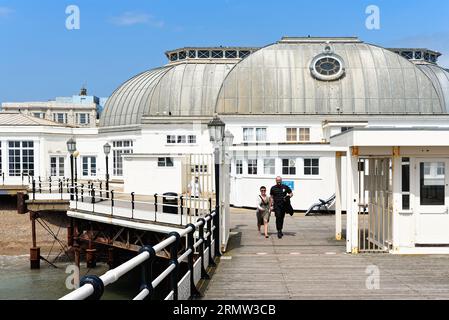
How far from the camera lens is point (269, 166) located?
1149 inches

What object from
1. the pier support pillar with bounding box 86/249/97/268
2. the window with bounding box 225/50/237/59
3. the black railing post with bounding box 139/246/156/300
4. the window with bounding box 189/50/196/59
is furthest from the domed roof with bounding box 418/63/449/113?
the black railing post with bounding box 139/246/156/300

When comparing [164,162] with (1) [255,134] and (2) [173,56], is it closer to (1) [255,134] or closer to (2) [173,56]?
(1) [255,134]

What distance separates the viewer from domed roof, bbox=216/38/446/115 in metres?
36.6

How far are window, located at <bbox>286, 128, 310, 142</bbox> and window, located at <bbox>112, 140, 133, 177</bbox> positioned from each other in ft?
52.1

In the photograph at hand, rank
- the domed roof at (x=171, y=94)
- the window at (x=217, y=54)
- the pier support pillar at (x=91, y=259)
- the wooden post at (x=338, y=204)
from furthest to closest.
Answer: the window at (x=217, y=54), the domed roof at (x=171, y=94), the pier support pillar at (x=91, y=259), the wooden post at (x=338, y=204)

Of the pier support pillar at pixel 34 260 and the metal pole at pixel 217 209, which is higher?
the metal pole at pixel 217 209

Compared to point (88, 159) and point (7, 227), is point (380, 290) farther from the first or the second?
point (88, 159)

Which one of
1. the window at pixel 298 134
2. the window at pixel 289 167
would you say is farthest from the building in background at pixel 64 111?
the window at pixel 289 167

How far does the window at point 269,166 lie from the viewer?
29016 mm

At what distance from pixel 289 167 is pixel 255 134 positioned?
7.77m

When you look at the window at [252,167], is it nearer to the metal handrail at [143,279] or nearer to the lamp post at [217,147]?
the lamp post at [217,147]

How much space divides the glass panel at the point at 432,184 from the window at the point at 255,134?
22129 millimetres

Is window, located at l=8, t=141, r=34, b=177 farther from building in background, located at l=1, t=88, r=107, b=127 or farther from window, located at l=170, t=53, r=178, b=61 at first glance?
building in background, located at l=1, t=88, r=107, b=127

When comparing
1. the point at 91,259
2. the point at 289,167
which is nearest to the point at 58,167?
the point at 91,259
